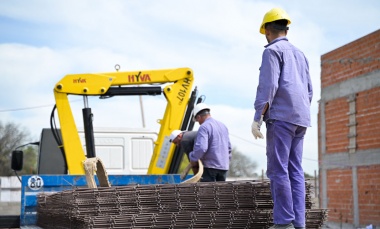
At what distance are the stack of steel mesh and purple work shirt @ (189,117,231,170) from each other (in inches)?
121

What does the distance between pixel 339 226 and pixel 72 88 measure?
6587mm

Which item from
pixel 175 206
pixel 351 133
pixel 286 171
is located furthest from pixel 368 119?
pixel 175 206

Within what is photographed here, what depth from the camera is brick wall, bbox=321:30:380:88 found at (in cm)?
1241

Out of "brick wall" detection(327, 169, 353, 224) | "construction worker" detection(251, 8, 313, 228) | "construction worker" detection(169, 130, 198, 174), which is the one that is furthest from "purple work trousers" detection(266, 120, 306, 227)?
"brick wall" detection(327, 169, 353, 224)

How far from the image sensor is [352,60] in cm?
1321

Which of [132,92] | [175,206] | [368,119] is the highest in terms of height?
[132,92]

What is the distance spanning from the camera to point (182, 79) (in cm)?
1131

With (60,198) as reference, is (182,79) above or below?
above

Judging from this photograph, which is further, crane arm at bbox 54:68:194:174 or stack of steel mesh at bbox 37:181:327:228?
crane arm at bbox 54:68:194:174

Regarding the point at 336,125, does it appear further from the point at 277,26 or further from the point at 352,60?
the point at 277,26

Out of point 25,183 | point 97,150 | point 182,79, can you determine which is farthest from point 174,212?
point 97,150

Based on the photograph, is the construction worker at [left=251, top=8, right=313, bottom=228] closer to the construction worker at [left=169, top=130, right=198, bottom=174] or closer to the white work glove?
the white work glove

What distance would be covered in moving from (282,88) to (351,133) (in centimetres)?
815

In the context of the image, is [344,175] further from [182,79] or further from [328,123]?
[182,79]
